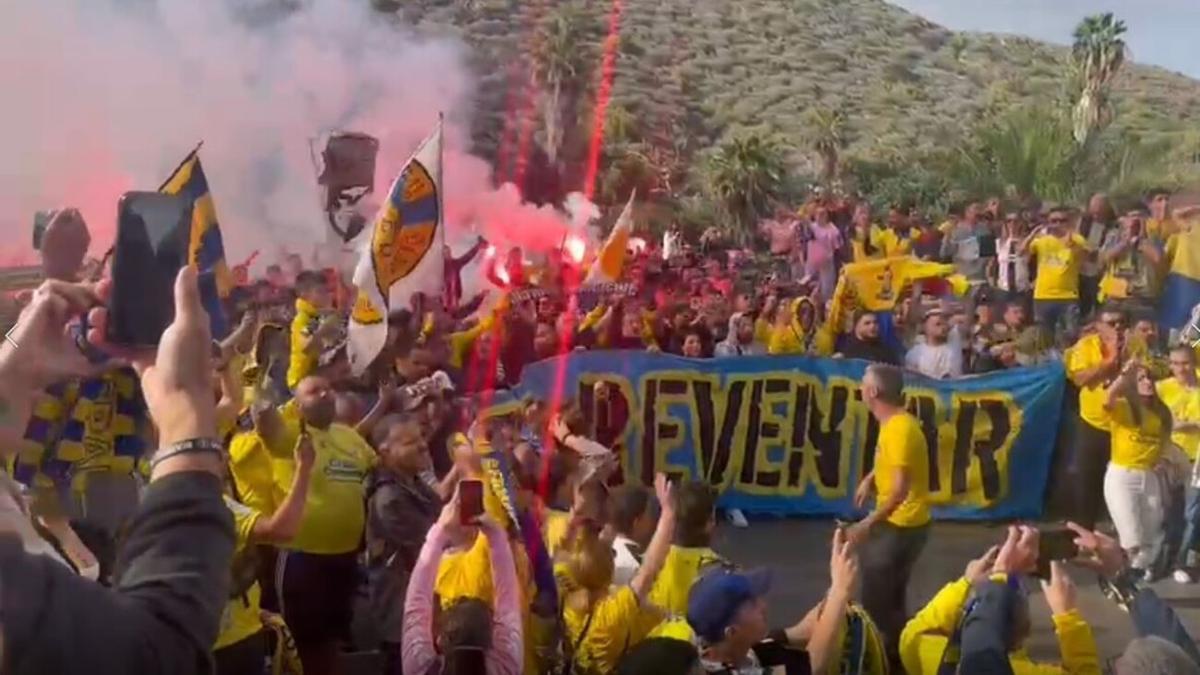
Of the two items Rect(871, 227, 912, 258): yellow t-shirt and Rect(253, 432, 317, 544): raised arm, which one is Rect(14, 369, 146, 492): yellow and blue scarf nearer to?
Rect(253, 432, 317, 544): raised arm

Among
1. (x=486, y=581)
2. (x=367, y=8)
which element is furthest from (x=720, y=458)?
(x=367, y=8)

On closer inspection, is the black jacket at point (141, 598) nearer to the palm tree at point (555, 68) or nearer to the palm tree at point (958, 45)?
the palm tree at point (555, 68)

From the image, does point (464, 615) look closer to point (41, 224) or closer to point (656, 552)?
Result: point (656, 552)

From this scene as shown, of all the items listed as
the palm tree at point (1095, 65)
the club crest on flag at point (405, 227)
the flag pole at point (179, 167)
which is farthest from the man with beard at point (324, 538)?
the palm tree at point (1095, 65)

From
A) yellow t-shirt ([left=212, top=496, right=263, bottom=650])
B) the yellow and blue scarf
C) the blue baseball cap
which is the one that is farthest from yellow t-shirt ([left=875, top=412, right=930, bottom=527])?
the yellow and blue scarf

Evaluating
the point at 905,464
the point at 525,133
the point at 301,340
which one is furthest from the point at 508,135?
the point at 905,464

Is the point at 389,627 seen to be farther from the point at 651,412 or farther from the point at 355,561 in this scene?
the point at 651,412
